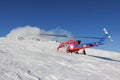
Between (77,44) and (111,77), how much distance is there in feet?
56.5

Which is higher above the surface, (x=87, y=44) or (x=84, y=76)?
(x=87, y=44)

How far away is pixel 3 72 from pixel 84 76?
674 cm

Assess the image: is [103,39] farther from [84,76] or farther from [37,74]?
[37,74]

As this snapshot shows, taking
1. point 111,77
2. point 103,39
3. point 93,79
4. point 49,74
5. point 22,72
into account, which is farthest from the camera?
point 103,39

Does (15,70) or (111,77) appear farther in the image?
(111,77)

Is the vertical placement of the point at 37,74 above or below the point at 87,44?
below

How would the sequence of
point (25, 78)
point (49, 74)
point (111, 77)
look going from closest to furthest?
point (25, 78) < point (49, 74) < point (111, 77)

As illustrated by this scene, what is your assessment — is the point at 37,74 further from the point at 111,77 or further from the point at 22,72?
the point at 111,77

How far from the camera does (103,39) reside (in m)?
35.8

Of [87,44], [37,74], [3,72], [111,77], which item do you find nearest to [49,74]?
[37,74]

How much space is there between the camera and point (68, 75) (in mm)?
17656

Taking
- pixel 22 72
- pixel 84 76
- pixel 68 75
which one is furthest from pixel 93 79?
pixel 22 72

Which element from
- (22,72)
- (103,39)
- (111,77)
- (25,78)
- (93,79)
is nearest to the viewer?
(25,78)

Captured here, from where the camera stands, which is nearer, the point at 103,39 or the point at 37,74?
the point at 37,74
